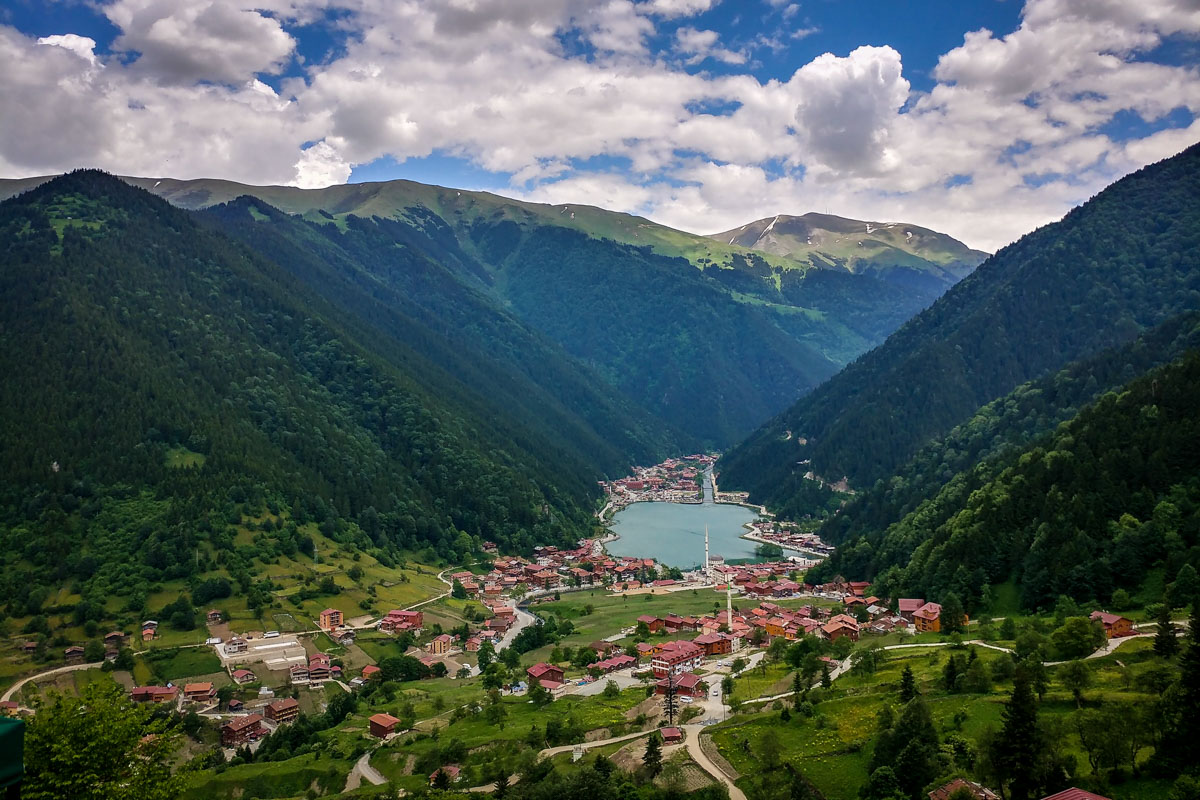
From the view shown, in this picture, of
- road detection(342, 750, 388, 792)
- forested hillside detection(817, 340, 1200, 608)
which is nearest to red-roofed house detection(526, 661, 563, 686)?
road detection(342, 750, 388, 792)

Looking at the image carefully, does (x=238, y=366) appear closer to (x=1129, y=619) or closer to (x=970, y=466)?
(x=970, y=466)

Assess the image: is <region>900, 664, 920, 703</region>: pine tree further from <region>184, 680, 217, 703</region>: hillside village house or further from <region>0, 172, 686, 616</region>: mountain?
<region>0, 172, 686, 616</region>: mountain

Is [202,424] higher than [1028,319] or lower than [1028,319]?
lower

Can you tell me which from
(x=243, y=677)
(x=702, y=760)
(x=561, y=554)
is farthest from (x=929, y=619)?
(x=561, y=554)

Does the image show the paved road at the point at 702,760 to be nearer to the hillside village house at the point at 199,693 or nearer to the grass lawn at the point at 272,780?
the grass lawn at the point at 272,780

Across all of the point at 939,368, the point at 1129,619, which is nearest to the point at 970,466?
the point at 939,368

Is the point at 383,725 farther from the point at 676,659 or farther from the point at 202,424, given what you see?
the point at 202,424
